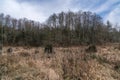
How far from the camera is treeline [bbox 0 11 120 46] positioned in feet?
187

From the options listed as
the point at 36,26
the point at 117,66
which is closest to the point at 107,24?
the point at 36,26

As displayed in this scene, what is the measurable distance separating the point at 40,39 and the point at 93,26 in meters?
23.6

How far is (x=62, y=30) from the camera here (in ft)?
218

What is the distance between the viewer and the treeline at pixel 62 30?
57.0 metres

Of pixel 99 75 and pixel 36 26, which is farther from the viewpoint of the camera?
pixel 36 26

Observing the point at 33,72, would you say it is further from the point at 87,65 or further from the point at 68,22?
the point at 68,22

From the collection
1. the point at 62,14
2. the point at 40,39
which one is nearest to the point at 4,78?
the point at 40,39

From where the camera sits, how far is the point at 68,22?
76.3 meters

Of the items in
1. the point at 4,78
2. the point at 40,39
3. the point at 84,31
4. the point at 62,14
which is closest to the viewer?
the point at 4,78

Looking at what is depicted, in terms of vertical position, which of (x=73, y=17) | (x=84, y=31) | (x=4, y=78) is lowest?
(x=4, y=78)

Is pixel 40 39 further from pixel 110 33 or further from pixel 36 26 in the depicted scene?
pixel 110 33

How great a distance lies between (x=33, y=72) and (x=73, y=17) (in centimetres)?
7294

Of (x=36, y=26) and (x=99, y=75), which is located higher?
(x=36, y=26)

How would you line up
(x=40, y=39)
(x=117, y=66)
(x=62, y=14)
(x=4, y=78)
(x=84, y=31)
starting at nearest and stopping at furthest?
1. (x=4, y=78)
2. (x=117, y=66)
3. (x=40, y=39)
4. (x=84, y=31)
5. (x=62, y=14)
